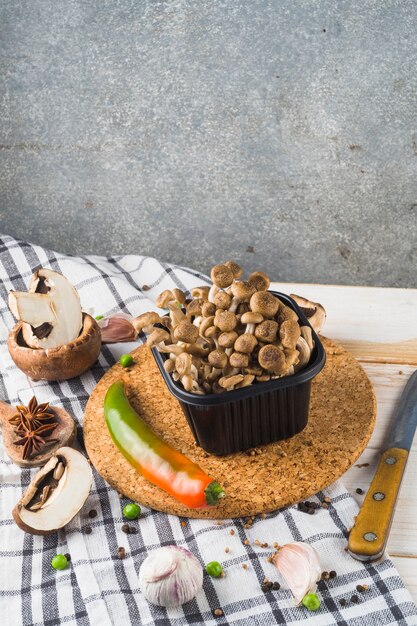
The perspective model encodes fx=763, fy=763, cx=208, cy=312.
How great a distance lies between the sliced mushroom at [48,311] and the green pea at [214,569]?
0.58m

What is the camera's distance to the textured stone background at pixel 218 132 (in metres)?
2.05

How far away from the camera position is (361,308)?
69.7 inches

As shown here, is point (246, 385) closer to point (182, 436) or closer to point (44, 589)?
point (182, 436)

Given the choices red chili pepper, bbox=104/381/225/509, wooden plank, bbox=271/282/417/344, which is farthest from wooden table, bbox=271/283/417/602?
red chili pepper, bbox=104/381/225/509

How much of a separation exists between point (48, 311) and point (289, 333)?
51 centimetres

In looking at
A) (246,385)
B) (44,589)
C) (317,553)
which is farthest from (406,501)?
(44,589)

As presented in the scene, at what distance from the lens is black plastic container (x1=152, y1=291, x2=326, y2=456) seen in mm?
1245

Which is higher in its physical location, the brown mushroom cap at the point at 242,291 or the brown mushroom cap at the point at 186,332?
the brown mushroom cap at the point at 242,291

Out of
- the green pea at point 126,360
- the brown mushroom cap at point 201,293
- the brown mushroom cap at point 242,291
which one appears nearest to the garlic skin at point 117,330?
the green pea at point 126,360

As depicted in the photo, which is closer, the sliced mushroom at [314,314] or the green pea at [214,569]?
the green pea at [214,569]

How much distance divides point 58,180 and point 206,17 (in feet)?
2.13

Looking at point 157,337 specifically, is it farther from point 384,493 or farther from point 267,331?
point 384,493

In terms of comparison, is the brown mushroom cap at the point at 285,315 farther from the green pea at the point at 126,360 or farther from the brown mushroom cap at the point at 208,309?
the green pea at the point at 126,360

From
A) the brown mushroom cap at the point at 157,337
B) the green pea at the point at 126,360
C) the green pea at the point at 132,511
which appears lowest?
the green pea at the point at 132,511
